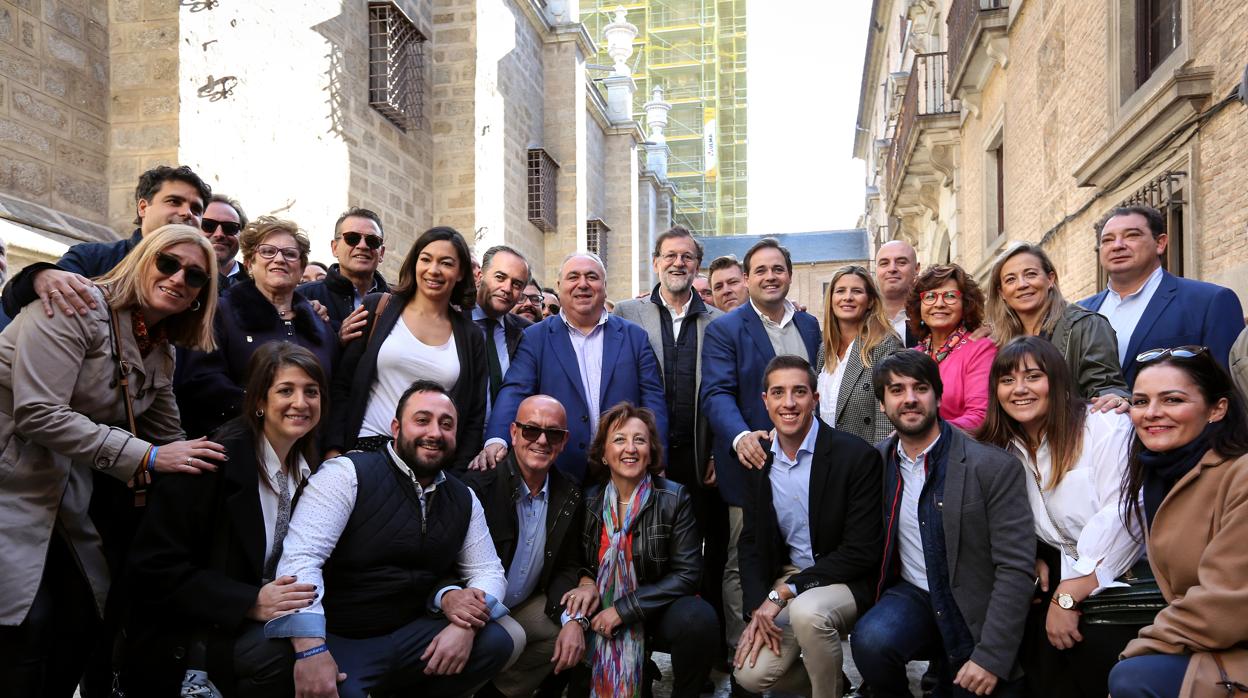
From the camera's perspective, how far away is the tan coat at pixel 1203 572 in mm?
2734

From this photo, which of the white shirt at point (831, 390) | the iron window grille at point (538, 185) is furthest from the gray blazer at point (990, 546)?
the iron window grille at point (538, 185)

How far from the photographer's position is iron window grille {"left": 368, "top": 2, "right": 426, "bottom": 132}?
422 inches

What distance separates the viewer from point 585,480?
4.66 metres

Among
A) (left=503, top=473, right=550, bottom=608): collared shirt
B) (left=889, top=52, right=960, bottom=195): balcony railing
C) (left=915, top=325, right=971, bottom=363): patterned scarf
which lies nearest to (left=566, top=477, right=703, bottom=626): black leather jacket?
(left=503, top=473, right=550, bottom=608): collared shirt

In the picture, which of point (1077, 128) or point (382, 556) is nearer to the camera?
point (382, 556)

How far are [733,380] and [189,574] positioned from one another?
2.69 meters

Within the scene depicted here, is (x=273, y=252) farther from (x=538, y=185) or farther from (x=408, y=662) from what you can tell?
(x=538, y=185)

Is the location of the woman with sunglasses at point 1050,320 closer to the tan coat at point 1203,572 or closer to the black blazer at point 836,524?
the tan coat at point 1203,572

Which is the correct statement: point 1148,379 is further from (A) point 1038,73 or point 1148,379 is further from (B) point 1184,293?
(A) point 1038,73

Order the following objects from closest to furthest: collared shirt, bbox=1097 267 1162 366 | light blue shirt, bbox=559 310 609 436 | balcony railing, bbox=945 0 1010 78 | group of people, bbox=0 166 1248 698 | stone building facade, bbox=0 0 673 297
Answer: group of people, bbox=0 166 1248 698
collared shirt, bbox=1097 267 1162 366
light blue shirt, bbox=559 310 609 436
stone building facade, bbox=0 0 673 297
balcony railing, bbox=945 0 1010 78

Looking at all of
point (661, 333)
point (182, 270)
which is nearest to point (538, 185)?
point (661, 333)

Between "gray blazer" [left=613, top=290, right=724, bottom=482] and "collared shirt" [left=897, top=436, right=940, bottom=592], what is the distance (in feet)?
3.80

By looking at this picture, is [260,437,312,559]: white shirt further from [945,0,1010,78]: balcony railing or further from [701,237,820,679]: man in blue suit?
[945,0,1010,78]: balcony railing

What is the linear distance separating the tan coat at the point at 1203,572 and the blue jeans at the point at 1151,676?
0.03 metres
